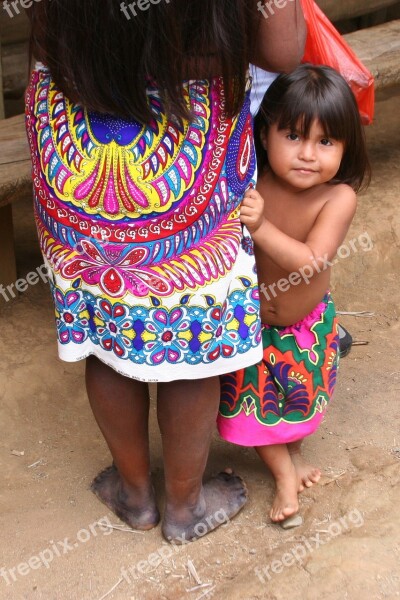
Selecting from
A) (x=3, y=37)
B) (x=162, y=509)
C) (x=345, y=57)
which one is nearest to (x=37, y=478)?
(x=162, y=509)

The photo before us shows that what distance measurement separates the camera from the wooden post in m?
3.27

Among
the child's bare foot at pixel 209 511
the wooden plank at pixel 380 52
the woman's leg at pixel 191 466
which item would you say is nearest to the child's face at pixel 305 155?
the woman's leg at pixel 191 466

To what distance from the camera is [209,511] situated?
7.90 ft

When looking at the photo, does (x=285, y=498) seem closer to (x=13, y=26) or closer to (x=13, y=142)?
(x=13, y=142)

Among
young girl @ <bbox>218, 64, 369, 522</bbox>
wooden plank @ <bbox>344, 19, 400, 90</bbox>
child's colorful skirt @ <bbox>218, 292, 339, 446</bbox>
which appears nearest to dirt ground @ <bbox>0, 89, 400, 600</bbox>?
young girl @ <bbox>218, 64, 369, 522</bbox>

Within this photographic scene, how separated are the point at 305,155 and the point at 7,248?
161 centimetres

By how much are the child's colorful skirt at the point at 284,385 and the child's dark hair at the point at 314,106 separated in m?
0.49

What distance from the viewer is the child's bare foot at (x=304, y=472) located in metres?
2.55

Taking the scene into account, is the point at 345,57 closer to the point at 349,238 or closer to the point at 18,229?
the point at 349,238

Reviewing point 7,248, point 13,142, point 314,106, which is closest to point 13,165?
point 13,142

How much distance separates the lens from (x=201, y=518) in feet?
7.79

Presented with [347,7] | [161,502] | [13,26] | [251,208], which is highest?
[251,208]

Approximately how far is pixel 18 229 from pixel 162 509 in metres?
1.81

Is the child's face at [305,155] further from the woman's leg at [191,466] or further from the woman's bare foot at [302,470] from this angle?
the woman's bare foot at [302,470]
